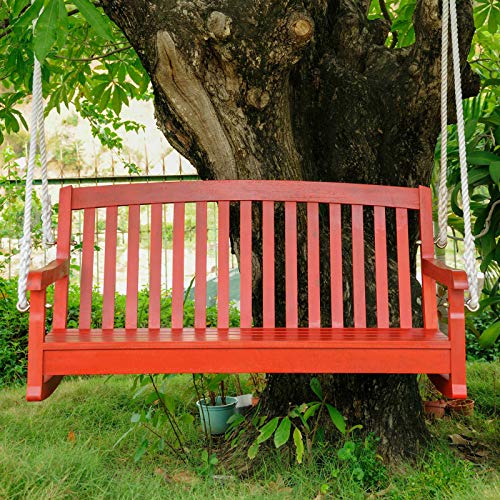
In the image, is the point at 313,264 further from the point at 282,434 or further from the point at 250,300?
the point at 282,434

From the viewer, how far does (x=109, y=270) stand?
2.76 m

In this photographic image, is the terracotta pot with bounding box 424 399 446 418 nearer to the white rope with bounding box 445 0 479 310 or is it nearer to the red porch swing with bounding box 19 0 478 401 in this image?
the red porch swing with bounding box 19 0 478 401

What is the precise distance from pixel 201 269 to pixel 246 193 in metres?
0.39

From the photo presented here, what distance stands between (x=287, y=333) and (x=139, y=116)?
14459mm

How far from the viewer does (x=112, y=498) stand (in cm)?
261

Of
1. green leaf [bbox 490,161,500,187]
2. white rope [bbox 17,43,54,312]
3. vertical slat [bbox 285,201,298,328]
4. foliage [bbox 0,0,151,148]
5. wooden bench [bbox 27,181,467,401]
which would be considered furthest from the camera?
foliage [bbox 0,0,151,148]

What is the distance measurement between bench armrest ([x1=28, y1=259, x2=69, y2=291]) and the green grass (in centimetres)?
83

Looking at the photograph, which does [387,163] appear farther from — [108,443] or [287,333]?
[108,443]

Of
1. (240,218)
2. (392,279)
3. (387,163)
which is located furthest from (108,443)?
(387,163)

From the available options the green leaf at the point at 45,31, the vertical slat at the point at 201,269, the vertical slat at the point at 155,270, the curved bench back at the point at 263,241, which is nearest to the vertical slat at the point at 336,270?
the curved bench back at the point at 263,241

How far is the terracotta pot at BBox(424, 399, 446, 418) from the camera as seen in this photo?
12.2 ft

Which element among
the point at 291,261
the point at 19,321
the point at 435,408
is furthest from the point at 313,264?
the point at 19,321

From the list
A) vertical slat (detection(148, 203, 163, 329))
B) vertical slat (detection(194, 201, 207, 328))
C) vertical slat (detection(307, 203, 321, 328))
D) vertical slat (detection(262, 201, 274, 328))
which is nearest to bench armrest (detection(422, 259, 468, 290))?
vertical slat (detection(307, 203, 321, 328))

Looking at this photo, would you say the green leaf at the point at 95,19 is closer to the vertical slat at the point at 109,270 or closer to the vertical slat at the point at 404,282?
the vertical slat at the point at 109,270
